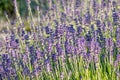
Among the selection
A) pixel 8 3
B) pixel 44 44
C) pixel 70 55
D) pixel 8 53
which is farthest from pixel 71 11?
pixel 8 3

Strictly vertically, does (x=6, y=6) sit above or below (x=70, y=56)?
below

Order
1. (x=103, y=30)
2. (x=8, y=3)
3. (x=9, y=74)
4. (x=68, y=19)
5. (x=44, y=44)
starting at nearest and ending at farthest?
(x=9, y=74), (x=103, y=30), (x=44, y=44), (x=68, y=19), (x=8, y=3)

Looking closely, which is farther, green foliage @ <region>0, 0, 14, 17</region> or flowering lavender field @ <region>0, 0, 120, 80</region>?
green foliage @ <region>0, 0, 14, 17</region>

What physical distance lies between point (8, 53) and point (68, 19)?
1.51m

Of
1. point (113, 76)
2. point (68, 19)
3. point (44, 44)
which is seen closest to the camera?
point (113, 76)

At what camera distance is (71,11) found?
203 inches

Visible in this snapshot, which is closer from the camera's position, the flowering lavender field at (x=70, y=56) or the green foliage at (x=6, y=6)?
the flowering lavender field at (x=70, y=56)

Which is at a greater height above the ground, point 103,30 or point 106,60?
point 103,30

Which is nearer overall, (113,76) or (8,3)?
(113,76)

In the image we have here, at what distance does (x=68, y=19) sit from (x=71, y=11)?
150mm

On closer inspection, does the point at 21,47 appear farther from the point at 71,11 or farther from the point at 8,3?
the point at 8,3

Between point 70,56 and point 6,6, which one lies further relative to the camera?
point 6,6

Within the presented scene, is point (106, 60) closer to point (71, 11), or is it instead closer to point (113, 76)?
point (113, 76)

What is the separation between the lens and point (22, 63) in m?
3.67
